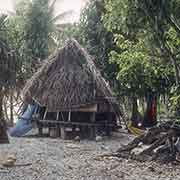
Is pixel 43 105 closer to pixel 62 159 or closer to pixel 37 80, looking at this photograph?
pixel 37 80

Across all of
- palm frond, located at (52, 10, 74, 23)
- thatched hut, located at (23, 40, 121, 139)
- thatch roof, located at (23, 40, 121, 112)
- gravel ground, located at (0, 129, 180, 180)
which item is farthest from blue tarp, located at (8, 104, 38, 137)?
palm frond, located at (52, 10, 74, 23)

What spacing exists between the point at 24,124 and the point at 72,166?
7.34 metres

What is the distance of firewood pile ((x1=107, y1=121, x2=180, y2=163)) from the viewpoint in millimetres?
10094

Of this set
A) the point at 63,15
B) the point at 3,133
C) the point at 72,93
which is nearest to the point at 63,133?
the point at 72,93

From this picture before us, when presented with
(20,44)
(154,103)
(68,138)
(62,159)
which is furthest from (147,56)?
(20,44)

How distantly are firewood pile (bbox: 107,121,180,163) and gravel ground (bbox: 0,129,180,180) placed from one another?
389 mm

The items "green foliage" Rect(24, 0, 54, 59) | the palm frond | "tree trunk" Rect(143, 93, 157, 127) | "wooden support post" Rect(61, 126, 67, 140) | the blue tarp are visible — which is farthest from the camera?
the palm frond

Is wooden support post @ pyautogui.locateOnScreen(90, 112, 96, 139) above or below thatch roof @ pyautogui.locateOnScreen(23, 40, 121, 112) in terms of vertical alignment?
below

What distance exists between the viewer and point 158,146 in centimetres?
1071

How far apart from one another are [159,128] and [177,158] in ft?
4.32

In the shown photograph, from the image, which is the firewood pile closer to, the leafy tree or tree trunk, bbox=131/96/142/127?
the leafy tree

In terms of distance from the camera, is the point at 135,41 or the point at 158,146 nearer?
the point at 158,146

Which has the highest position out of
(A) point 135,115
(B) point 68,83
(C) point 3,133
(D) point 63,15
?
(D) point 63,15

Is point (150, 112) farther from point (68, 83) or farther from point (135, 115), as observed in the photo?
point (68, 83)
